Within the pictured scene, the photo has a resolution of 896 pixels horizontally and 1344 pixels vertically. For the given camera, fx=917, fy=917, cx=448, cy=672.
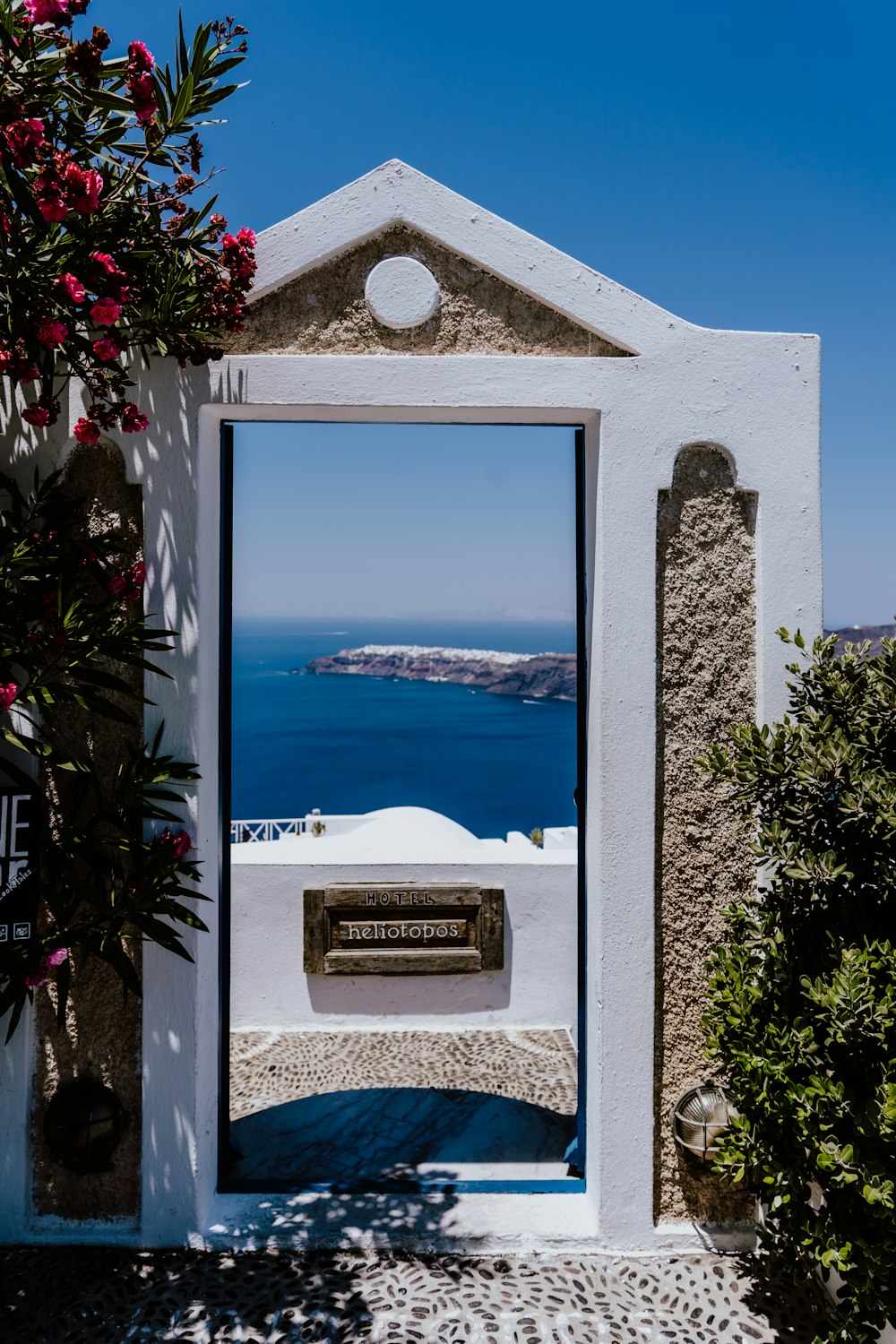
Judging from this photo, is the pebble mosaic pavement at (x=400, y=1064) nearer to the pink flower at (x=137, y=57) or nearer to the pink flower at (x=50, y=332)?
the pink flower at (x=50, y=332)

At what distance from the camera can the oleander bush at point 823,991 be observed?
Answer: 9.36 ft

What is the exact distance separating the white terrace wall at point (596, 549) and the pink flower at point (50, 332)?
0.54m

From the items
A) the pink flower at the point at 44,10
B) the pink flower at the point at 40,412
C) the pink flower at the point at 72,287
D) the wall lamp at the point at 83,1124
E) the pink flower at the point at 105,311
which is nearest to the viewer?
the pink flower at the point at 44,10

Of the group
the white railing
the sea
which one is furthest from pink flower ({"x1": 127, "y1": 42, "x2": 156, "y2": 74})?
the sea

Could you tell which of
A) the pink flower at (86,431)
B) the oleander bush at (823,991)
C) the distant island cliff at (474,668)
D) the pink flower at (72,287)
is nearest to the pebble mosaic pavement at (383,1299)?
the oleander bush at (823,991)

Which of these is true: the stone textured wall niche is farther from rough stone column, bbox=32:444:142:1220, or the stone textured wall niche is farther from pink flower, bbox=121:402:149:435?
rough stone column, bbox=32:444:142:1220

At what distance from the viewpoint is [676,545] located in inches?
154

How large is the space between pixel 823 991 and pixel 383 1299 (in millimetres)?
2116

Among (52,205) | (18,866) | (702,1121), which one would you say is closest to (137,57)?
(52,205)

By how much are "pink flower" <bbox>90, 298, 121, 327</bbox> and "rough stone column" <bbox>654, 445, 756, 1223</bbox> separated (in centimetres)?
226

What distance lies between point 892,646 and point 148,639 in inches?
113

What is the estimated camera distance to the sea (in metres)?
62.8

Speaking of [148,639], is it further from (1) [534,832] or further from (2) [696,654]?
(1) [534,832]

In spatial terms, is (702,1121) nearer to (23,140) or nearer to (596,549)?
(596,549)
